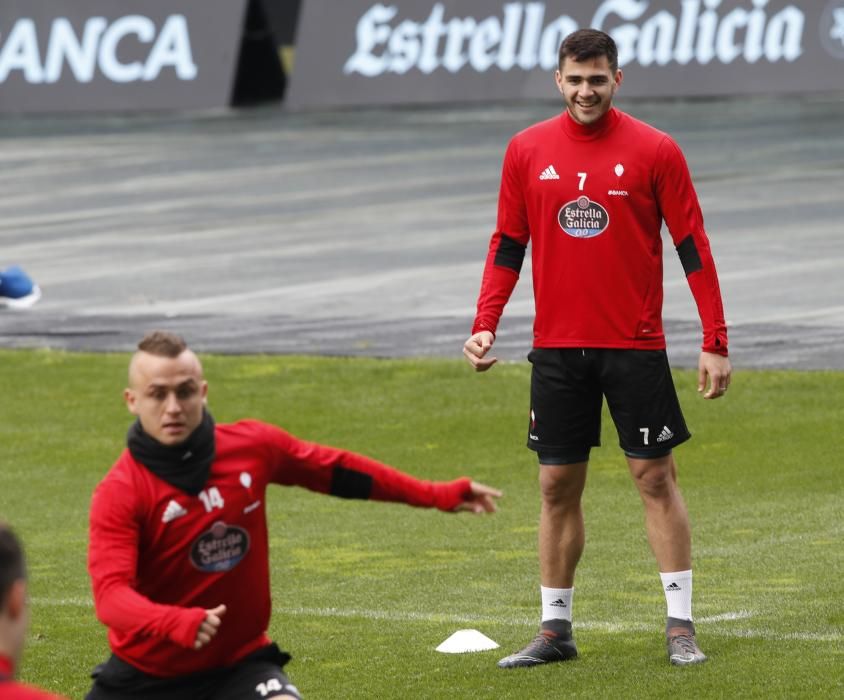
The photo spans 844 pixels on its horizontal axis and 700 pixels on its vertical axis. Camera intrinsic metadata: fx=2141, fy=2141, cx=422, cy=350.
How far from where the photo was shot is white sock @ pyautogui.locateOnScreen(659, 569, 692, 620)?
335 inches

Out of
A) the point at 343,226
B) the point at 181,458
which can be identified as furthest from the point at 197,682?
the point at 343,226

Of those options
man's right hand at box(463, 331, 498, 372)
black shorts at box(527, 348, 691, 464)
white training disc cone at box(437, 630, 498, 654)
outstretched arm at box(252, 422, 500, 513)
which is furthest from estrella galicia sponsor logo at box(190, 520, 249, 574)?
white training disc cone at box(437, 630, 498, 654)

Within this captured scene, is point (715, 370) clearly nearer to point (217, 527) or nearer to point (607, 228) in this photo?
point (607, 228)

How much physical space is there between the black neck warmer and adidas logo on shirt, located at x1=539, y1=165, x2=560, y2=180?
2.64 metres

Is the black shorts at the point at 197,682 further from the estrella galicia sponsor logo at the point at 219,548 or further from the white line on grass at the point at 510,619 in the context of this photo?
the white line on grass at the point at 510,619

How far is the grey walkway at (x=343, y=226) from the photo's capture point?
62.3 feet

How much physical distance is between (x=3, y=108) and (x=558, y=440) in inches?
1369

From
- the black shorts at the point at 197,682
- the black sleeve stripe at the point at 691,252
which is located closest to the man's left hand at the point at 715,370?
the black sleeve stripe at the point at 691,252

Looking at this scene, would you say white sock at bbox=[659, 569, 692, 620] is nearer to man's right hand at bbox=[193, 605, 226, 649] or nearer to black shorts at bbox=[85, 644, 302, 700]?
black shorts at bbox=[85, 644, 302, 700]

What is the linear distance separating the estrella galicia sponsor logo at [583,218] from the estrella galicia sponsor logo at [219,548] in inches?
102

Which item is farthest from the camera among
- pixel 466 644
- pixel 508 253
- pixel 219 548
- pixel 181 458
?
pixel 466 644

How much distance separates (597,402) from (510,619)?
1.52 meters

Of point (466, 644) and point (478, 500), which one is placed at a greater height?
point (478, 500)

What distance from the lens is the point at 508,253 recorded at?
8734 millimetres
